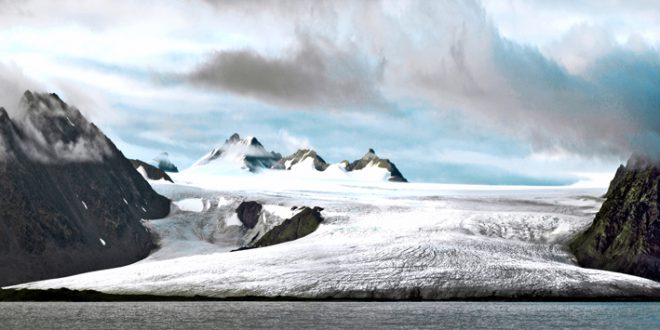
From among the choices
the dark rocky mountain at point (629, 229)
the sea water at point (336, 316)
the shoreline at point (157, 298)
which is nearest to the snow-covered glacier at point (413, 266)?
the shoreline at point (157, 298)

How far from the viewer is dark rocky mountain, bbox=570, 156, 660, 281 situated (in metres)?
167

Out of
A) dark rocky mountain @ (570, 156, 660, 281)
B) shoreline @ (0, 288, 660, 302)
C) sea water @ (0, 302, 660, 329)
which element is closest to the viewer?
sea water @ (0, 302, 660, 329)

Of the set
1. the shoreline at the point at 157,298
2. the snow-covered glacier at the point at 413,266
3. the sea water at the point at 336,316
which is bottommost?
the shoreline at the point at 157,298

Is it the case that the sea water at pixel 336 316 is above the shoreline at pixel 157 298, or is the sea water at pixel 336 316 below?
above

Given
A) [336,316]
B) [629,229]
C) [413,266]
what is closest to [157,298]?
[413,266]

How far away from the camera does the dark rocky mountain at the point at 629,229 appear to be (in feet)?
547

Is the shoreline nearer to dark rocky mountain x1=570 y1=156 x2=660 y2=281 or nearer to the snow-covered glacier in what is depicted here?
the snow-covered glacier

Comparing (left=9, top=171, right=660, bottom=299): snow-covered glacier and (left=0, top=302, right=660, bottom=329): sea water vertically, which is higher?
(left=9, top=171, right=660, bottom=299): snow-covered glacier

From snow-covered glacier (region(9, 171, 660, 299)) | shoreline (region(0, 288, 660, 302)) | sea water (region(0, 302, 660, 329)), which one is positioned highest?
snow-covered glacier (region(9, 171, 660, 299))

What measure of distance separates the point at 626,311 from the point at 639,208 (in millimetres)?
69529

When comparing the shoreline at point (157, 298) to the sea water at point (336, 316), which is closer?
the sea water at point (336, 316)

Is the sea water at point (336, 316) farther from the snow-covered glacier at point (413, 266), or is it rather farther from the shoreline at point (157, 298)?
the snow-covered glacier at point (413, 266)

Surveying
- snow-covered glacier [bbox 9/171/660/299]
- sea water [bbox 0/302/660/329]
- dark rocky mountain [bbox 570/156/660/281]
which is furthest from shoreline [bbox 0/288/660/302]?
dark rocky mountain [bbox 570/156/660/281]

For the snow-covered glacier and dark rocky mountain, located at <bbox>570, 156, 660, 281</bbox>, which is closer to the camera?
the snow-covered glacier
